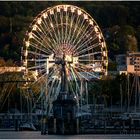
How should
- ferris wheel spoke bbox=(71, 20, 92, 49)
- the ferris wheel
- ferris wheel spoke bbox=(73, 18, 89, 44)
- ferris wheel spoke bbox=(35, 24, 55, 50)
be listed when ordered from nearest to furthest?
the ferris wheel
ferris wheel spoke bbox=(35, 24, 55, 50)
ferris wheel spoke bbox=(73, 18, 89, 44)
ferris wheel spoke bbox=(71, 20, 92, 49)

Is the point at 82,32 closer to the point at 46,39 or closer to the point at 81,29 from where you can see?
the point at 81,29

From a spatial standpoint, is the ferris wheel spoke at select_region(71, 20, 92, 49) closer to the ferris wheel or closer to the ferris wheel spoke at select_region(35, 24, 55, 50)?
the ferris wheel

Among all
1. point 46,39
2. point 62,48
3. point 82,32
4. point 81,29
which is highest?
point 81,29

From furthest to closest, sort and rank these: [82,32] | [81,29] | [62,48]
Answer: [82,32] < [81,29] < [62,48]

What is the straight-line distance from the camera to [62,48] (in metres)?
57.9

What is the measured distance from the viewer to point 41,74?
66.3 metres

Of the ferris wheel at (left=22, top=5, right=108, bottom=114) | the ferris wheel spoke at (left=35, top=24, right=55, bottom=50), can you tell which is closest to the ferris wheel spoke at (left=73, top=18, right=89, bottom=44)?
the ferris wheel at (left=22, top=5, right=108, bottom=114)

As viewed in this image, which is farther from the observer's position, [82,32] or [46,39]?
[82,32]

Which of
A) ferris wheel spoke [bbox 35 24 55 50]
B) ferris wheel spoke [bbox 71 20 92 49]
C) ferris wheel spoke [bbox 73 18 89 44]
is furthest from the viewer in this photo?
ferris wheel spoke [bbox 71 20 92 49]

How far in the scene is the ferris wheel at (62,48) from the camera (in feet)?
191

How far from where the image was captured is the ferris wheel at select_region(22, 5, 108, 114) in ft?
191

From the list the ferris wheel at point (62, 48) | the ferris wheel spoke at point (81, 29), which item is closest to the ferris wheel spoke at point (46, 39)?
the ferris wheel at point (62, 48)

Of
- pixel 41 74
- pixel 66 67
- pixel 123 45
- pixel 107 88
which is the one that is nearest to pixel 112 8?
pixel 123 45

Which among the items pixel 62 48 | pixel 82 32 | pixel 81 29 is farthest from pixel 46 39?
pixel 62 48
